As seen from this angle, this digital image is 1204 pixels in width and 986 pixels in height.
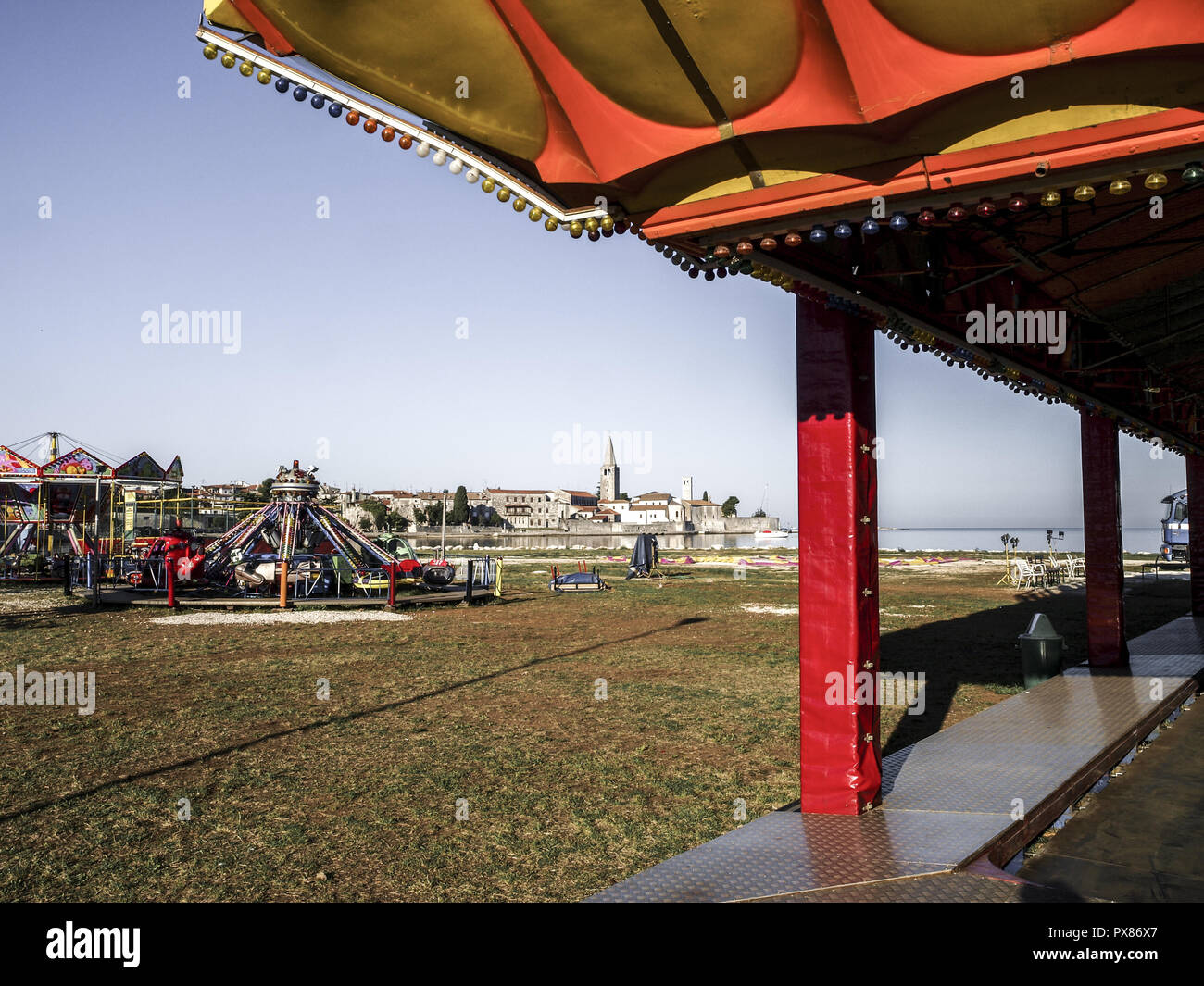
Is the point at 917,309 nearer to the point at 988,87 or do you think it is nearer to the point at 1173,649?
the point at 988,87

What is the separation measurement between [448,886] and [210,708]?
6626 mm

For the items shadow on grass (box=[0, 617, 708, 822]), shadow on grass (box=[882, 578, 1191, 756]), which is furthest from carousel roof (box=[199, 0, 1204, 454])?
shadow on grass (box=[0, 617, 708, 822])

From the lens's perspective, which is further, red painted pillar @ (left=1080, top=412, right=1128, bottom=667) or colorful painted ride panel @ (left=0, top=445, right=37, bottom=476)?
colorful painted ride panel @ (left=0, top=445, right=37, bottom=476)

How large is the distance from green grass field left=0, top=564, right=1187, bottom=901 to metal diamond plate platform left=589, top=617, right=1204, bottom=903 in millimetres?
789

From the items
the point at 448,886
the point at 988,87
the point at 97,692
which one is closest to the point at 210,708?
the point at 97,692

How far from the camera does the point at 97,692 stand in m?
11.2

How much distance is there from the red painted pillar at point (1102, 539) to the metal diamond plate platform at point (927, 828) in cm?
293

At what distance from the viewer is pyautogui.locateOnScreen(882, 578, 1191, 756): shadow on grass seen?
Result: 10488 mm

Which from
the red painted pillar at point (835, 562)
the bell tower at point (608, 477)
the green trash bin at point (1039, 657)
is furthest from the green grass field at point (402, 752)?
the bell tower at point (608, 477)

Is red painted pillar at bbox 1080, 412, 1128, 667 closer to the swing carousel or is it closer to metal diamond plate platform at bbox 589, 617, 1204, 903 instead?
metal diamond plate platform at bbox 589, 617, 1204, 903

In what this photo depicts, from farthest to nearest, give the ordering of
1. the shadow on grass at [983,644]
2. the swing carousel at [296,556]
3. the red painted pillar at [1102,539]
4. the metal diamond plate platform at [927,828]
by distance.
A: the swing carousel at [296,556] < the red painted pillar at [1102,539] < the shadow on grass at [983,644] < the metal diamond plate platform at [927,828]

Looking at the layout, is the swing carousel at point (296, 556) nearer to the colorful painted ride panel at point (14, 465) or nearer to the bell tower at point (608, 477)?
the colorful painted ride panel at point (14, 465)

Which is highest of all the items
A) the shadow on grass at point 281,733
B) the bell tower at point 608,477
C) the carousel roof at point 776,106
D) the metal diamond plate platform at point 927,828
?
the bell tower at point 608,477

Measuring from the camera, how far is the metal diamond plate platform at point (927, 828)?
4453mm
